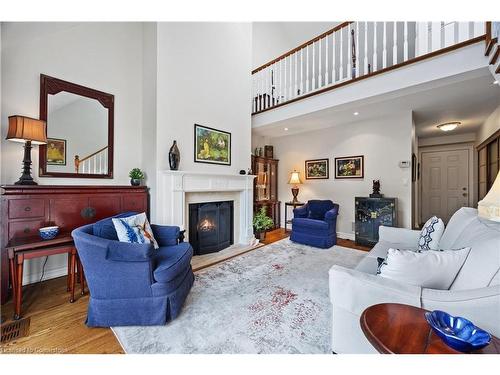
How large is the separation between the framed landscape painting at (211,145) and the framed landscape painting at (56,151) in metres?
1.55

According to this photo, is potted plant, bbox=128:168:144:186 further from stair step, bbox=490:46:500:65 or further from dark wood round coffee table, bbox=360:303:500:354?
stair step, bbox=490:46:500:65

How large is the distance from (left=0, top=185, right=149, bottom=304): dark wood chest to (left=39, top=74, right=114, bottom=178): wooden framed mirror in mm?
330

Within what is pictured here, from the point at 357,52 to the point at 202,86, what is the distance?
2.41m

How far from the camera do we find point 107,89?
9.37ft

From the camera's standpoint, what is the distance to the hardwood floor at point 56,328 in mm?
1431

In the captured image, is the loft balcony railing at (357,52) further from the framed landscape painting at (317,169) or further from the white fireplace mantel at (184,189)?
the white fireplace mantel at (184,189)

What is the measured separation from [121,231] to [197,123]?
1991mm

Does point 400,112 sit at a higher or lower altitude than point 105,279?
higher

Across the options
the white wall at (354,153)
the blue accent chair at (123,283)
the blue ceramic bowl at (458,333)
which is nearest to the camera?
the blue ceramic bowl at (458,333)

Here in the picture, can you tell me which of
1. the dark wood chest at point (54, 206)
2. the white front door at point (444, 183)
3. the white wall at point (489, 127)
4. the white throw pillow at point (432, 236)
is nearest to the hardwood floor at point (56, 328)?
the dark wood chest at point (54, 206)

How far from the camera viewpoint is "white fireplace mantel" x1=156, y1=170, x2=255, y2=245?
2898 mm

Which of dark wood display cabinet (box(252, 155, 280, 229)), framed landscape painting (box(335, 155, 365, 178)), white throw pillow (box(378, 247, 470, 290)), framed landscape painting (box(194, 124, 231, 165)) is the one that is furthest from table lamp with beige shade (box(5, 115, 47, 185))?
framed landscape painting (box(335, 155, 365, 178))
